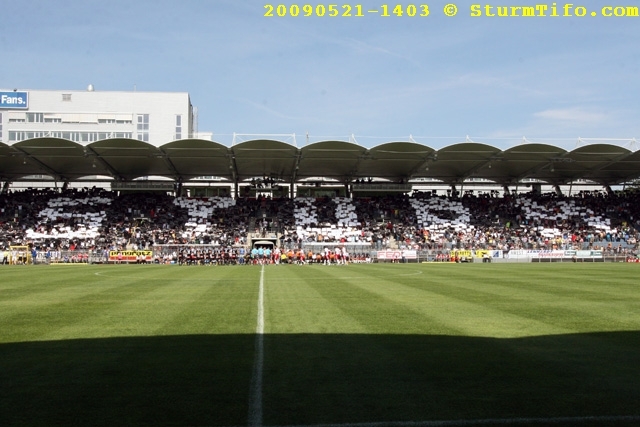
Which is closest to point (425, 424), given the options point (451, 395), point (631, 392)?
point (451, 395)

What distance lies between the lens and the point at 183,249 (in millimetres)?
50812

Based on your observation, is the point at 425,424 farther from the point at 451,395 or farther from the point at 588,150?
the point at 588,150

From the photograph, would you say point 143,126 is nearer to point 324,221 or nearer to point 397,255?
point 324,221

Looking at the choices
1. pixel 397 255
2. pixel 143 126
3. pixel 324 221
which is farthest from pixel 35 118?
pixel 397 255

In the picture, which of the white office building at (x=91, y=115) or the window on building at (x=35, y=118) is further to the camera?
the window on building at (x=35, y=118)

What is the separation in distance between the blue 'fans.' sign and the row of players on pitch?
53.7 m

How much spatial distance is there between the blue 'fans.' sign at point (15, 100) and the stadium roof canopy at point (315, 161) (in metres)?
28.4

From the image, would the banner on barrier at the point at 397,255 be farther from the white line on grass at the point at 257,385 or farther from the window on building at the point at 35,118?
the window on building at the point at 35,118

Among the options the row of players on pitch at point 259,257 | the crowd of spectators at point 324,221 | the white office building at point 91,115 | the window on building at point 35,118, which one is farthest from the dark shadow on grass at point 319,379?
the window on building at point 35,118

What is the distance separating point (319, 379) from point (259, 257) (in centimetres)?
4097

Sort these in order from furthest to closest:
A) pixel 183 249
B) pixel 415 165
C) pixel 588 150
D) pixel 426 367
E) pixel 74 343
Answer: pixel 415 165 → pixel 588 150 → pixel 183 249 → pixel 74 343 → pixel 426 367

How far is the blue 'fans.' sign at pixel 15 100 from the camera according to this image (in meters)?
89.1

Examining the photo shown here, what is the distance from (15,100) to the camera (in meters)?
89.6

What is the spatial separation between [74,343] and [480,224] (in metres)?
56.5
